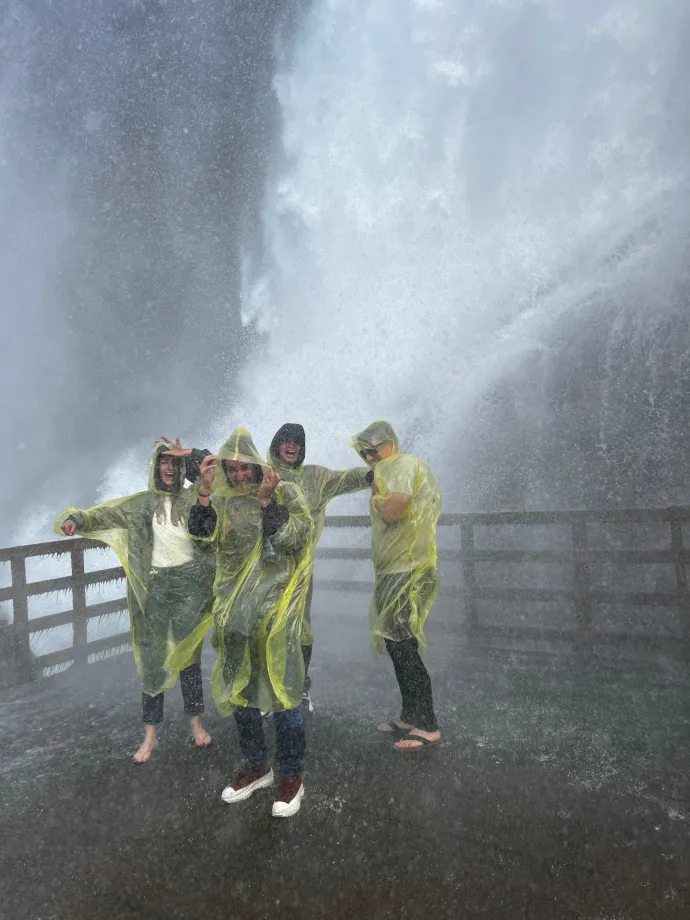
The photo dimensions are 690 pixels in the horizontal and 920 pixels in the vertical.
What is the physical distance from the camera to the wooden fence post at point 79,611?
19.1ft

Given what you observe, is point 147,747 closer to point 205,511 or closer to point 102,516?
point 102,516

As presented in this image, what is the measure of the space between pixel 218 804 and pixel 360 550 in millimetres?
3926

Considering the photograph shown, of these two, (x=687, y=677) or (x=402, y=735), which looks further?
(x=687, y=677)

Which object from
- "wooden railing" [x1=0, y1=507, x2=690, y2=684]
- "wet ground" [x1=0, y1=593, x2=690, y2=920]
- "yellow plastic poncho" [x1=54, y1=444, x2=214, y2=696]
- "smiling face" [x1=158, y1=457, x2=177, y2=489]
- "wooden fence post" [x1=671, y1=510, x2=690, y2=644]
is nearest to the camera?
"wet ground" [x1=0, y1=593, x2=690, y2=920]

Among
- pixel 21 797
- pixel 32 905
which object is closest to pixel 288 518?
pixel 32 905

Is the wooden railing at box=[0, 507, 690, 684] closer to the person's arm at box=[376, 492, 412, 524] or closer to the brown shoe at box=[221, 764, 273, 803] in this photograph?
the person's arm at box=[376, 492, 412, 524]

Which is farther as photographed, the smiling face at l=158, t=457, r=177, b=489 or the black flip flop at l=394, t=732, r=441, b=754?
the smiling face at l=158, t=457, r=177, b=489

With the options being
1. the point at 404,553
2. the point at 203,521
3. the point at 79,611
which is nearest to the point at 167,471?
the point at 203,521

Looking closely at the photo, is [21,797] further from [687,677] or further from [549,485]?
[549,485]

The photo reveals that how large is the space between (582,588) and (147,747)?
4.05 metres

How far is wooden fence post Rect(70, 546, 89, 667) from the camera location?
5828mm

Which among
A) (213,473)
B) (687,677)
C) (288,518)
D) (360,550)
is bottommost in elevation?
(687,677)

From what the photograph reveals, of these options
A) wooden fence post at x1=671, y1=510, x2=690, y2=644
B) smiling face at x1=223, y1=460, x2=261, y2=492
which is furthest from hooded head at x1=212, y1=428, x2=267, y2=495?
wooden fence post at x1=671, y1=510, x2=690, y2=644

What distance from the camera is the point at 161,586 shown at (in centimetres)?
357
